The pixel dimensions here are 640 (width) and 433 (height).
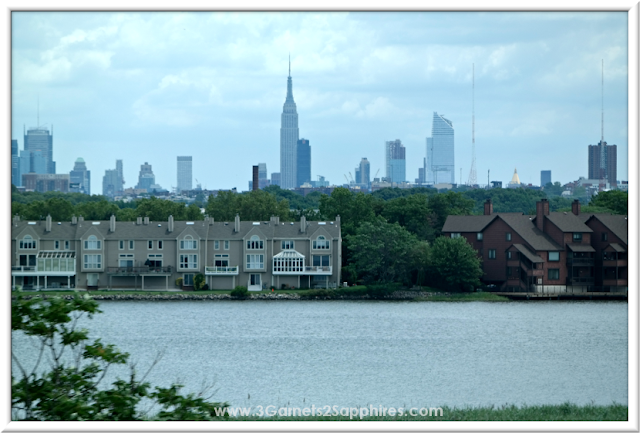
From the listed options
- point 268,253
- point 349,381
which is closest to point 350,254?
point 268,253

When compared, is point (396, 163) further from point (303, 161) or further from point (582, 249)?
point (582, 249)

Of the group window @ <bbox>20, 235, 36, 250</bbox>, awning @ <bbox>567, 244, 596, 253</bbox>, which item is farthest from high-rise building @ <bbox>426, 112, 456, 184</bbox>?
window @ <bbox>20, 235, 36, 250</bbox>

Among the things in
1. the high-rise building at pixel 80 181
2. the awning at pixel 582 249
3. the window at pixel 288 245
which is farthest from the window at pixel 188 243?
the high-rise building at pixel 80 181

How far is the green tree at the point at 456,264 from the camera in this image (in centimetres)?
4238

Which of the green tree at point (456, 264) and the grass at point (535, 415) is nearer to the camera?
the grass at point (535, 415)

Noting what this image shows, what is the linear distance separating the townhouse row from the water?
2505 mm

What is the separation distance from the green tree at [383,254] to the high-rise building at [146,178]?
11394 centimetres

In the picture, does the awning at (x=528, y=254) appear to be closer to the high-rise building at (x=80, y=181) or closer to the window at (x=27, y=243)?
the window at (x=27, y=243)

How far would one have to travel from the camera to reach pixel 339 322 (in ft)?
112

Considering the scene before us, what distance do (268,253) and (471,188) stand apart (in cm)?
6642

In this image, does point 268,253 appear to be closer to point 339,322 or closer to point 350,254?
point 350,254

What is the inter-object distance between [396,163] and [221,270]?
254 feet

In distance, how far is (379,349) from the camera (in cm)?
2812

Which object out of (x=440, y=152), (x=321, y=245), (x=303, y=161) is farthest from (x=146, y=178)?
(x=321, y=245)
